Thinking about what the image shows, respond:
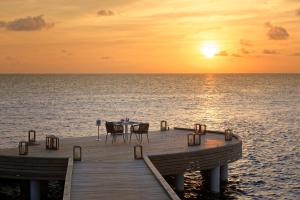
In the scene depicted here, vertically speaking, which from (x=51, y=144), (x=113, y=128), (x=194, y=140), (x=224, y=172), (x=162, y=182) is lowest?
(x=224, y=172)

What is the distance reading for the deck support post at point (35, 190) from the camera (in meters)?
19.5

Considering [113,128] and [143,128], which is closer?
[113,128]

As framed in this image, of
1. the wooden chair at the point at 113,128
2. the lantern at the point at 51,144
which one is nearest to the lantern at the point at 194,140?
the wooden chair at the point at 113,128

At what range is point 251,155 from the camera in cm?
3341

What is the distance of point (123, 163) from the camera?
1786 cm

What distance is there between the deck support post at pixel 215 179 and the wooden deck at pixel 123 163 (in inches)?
25.4

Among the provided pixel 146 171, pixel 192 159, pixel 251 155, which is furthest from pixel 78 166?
pixel 251 155

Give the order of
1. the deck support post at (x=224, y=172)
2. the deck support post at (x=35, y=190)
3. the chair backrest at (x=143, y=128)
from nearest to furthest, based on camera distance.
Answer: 1. the deck support post at (x=35, y=190)
2. the chair backrest at (x=143, y=128)
3. the deck support post at (x=224, y=172)

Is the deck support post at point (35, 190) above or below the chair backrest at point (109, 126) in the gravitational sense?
below

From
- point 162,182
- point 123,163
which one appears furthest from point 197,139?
point 162,182

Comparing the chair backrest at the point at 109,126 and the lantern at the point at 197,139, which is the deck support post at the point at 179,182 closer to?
the lantern at the point at 197,139

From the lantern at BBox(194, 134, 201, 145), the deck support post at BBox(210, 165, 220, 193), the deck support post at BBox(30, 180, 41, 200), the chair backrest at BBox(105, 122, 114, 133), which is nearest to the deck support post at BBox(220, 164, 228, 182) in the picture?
the deck support post at BBox(210, 165, 220, 193)

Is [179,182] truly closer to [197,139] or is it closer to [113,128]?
[197,139]

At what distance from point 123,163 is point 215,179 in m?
6.15
